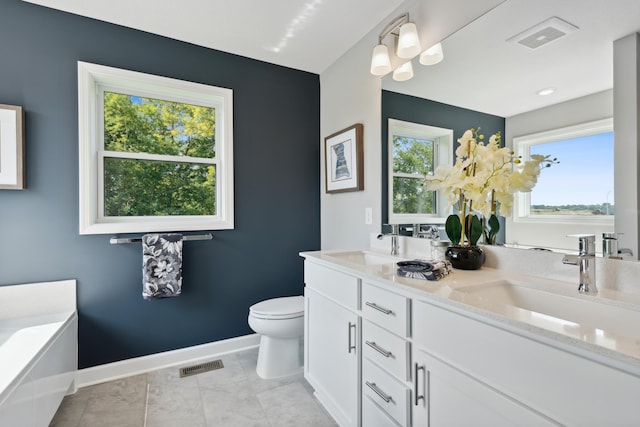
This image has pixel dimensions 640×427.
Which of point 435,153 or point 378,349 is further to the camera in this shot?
point 435,153

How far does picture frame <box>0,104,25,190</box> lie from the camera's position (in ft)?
5.86

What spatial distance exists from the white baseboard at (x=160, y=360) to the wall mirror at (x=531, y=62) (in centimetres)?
220

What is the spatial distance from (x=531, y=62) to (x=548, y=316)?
1048 millimetres

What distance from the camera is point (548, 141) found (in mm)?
1252

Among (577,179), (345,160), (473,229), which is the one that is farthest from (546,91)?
(345,160)

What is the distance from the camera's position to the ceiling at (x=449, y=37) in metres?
1.11

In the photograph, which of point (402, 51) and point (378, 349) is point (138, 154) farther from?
point (378, 349)

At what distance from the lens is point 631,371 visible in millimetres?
595

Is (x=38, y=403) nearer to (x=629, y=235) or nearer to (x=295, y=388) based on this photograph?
(x=295, y=388)

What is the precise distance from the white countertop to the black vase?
0.03 m

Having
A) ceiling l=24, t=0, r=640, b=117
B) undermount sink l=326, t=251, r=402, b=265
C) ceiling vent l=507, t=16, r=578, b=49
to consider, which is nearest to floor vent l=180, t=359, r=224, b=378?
undermount sink l=326, t=251, r=402, b=265

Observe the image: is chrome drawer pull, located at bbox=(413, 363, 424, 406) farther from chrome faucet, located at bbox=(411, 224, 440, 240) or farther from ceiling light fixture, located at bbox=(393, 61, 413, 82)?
ceiling light fixture, located at bbox=(393, 61, 413, 82)

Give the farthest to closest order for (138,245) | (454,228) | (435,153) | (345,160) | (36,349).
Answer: (345,160) < (138,245) < (435,153) < (454,228) < (36,349)

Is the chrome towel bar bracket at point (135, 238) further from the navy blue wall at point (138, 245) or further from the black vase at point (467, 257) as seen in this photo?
the black vase at point (467, 257)
